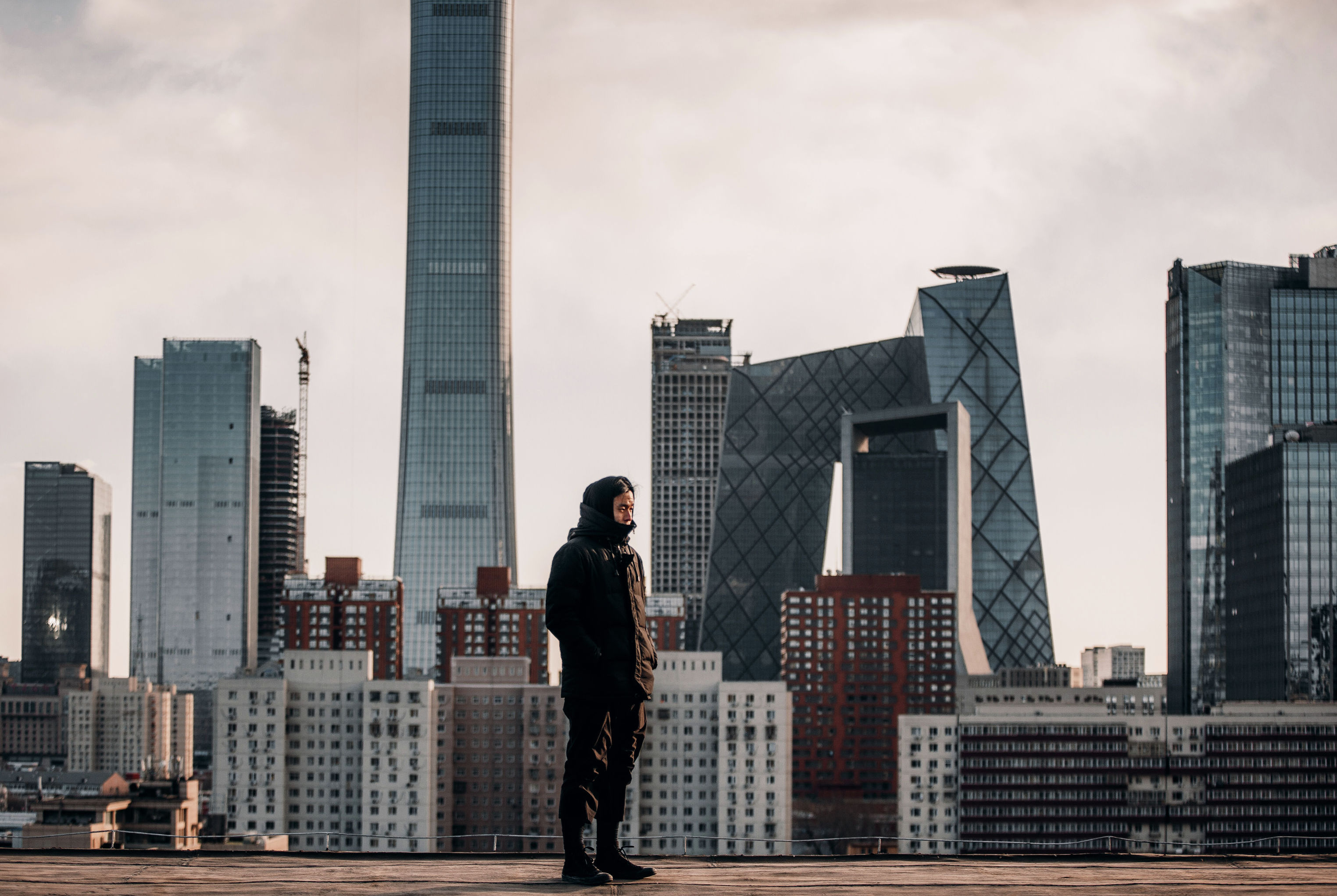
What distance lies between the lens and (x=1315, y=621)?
166875mm

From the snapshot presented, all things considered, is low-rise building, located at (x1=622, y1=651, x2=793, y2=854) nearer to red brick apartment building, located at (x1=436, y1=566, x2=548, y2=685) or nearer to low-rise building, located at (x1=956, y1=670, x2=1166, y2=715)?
low-rise building, located at (x1=956, y1=670, x2=1166, y2=715)

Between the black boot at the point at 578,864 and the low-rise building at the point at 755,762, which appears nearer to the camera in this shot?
the black boot at the point at 578,864

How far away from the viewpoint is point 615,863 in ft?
47.7

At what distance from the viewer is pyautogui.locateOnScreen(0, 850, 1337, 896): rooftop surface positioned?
13.5 m

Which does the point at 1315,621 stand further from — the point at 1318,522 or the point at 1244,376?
the point at 1244,376

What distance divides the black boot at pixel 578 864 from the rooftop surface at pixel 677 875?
0.14 metres

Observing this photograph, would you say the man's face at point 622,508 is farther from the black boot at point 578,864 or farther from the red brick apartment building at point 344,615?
the red brick apartment building at point 344,615

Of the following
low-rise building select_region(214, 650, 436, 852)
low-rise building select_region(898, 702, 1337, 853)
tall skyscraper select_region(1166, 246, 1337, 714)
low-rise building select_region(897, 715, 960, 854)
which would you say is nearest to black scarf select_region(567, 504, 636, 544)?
low-rise building select_region(214, 650, 436, 852)

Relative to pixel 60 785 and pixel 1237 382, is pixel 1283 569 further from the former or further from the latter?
pixel 60 785

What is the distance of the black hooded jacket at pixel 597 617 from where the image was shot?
49.2ft

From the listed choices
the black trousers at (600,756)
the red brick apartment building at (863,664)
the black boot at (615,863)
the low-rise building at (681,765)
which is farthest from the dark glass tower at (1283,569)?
the black boot at (615,863)

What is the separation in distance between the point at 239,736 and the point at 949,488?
9344 centimetres

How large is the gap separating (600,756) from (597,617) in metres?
1.17

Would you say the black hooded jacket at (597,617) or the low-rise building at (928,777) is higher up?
the black hooded jacket at (597,617)
